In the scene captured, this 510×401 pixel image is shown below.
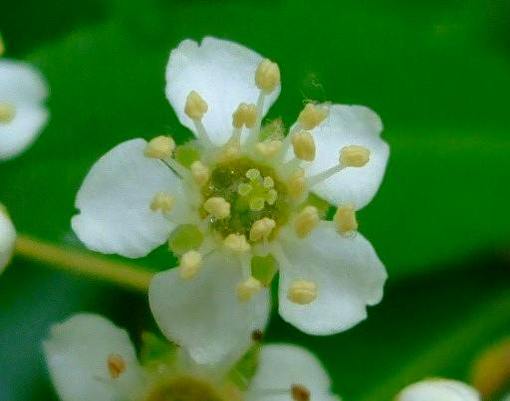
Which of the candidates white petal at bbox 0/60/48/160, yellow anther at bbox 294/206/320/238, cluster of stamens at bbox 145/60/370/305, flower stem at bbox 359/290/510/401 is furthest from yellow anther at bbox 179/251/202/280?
flower stem at bbox 359/290/510/401

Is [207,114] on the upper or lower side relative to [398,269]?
upper

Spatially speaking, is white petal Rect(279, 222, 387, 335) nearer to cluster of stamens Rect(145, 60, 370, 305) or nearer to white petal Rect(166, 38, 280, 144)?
cluster of stamens Rect(145, 60, 370, 305)

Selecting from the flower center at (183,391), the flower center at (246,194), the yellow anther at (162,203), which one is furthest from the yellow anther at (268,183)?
the flower center at (183,391)

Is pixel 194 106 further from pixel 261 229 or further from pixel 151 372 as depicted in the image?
pixel 151 372

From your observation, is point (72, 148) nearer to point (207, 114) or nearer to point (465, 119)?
point (207, 114)

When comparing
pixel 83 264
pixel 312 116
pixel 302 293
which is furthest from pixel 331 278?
pixel 83 264

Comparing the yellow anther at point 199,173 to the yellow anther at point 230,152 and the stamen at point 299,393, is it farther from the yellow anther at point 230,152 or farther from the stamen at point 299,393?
the stamen at point 299,393

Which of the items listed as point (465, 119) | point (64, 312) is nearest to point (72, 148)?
point (64, 312)
